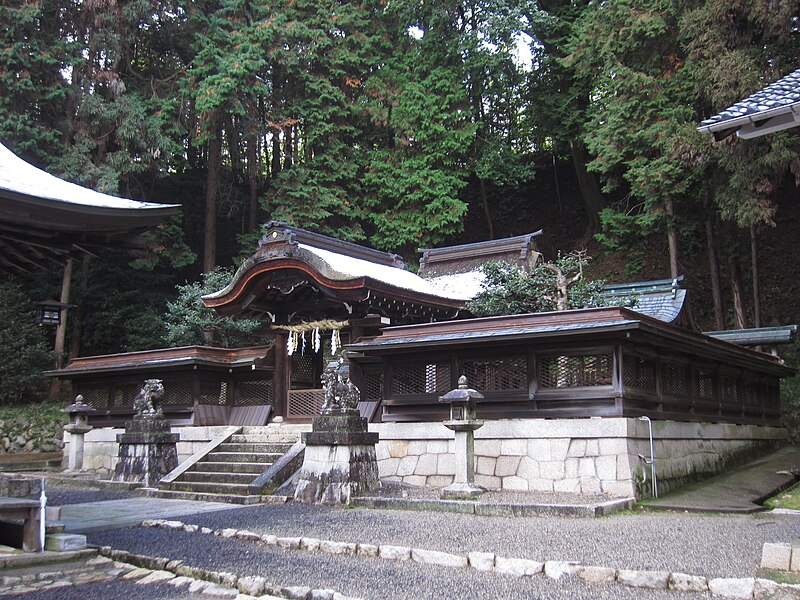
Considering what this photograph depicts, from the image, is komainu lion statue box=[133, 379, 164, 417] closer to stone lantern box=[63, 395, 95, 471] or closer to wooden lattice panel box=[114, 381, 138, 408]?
stone lantern box=[63, 395, 95, 471]

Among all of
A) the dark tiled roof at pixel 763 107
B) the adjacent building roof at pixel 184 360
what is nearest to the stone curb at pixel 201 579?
the dark tiled roof at pixel 763 107

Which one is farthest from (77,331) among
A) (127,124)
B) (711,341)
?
(711,341)

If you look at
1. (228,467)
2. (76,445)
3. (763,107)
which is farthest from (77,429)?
(763,107)

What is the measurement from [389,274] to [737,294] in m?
11.5

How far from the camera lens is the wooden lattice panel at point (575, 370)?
1178 centimetres

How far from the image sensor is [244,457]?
14.3m

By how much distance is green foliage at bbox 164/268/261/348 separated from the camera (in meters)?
22.3

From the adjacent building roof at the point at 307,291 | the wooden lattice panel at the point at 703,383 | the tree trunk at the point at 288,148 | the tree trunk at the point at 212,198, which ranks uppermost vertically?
the tree trunk at the point at 288,148

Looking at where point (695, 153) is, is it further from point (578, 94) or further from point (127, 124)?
point (127, 124)

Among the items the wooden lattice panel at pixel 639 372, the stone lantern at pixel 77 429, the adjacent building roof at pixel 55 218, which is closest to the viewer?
the adjacent building roof at pixel 55 218

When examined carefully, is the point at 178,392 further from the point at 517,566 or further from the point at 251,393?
the point at 517,566

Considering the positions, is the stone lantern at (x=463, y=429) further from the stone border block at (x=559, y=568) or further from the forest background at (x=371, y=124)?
the forest background at (x=371, y=124)

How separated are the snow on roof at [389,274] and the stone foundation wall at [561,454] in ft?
15.5

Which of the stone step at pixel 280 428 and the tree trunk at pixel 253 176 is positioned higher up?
the tree trunk at pixel 253 176
